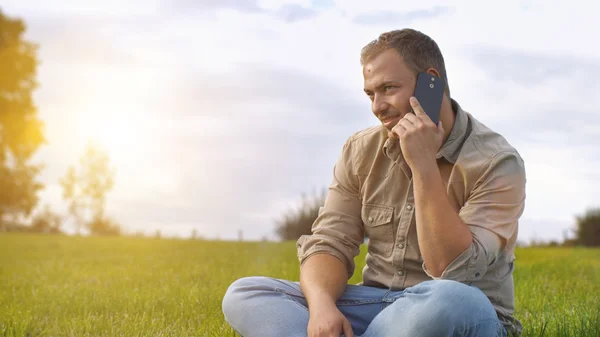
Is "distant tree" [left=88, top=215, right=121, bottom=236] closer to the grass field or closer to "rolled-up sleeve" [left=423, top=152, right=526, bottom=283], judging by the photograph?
the grass field

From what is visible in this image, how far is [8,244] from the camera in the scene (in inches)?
519

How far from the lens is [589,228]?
1627 cm

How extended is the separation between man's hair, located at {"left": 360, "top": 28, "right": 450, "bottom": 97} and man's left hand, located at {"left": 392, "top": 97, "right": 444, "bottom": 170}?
1.16 ft

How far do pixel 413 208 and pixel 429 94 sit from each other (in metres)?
0.65

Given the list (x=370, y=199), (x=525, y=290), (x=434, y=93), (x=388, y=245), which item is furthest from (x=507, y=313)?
(x=525, y=290)

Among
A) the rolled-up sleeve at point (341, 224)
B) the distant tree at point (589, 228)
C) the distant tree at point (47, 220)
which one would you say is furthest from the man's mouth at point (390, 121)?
the distant tree at point (47, 220)

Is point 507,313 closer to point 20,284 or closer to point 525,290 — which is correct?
point 525,290

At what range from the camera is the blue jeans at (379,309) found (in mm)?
2924

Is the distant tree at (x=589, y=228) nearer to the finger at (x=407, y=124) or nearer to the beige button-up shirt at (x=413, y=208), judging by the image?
the beige button-up shirt at (x=413, y=208)

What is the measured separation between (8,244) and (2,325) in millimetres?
9238

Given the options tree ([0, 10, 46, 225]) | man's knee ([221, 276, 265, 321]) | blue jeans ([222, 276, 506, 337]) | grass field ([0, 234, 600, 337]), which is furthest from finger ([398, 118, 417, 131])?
tree ([0, 10, 46, 225])

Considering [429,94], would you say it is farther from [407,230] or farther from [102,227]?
[102,227]

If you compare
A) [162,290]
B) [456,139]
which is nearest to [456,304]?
[456,139]

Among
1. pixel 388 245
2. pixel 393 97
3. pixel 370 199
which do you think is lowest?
pixel 388 245
